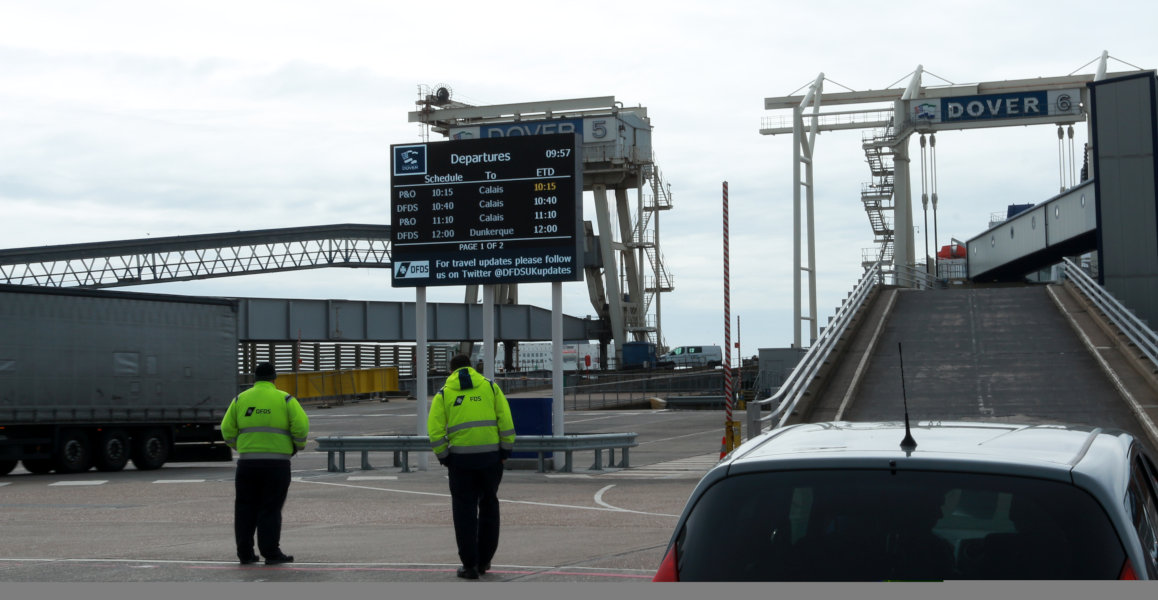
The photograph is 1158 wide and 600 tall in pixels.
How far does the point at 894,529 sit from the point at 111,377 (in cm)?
2324

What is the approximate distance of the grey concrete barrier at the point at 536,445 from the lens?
21.9 meters

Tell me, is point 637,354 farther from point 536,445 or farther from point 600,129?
point 536,445

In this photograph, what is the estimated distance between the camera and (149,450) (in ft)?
83.1

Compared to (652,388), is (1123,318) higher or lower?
higher

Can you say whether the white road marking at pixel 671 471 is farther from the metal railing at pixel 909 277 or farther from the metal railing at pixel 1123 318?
the metal railing at pixel 909 277

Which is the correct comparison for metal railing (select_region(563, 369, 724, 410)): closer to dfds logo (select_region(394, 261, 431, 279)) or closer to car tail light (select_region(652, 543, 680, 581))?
dfds logo (select_region(394, 261, 431, 279))

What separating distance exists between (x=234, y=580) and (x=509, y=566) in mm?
2067

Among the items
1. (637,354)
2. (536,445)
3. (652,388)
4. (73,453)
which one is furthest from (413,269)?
(637,354)

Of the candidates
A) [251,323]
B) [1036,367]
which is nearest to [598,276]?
[251,323]

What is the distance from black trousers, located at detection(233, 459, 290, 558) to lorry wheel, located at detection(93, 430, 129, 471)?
49.8 feet

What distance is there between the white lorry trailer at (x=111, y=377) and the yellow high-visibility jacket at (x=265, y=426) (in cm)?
1412

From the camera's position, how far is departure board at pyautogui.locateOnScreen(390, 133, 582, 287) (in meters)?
22.7

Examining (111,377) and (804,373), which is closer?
(804,373)

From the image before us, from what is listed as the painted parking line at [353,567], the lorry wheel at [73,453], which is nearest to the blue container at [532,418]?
the lorry wheel at [73,453]
